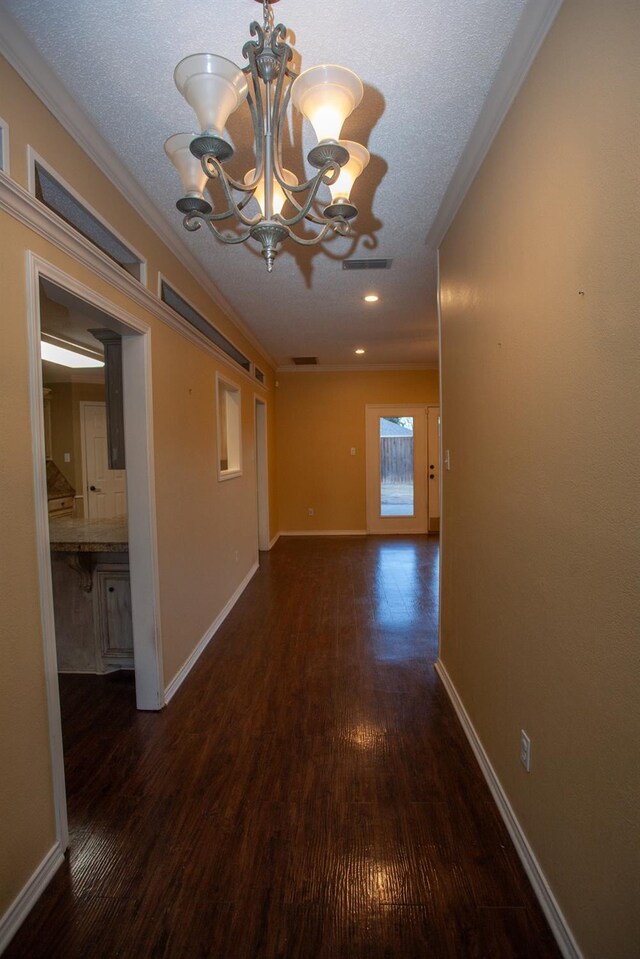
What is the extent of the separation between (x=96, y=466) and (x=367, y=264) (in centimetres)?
510

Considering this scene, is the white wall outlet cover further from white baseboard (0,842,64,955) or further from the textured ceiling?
the textured ceiling

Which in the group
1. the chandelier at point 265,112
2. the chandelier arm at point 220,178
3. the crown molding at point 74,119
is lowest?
the chandelier arm at point 220,178

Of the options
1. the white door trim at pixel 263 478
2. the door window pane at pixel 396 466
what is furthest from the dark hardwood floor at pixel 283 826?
the door window pane at pixel 396 466

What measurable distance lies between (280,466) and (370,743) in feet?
17.4

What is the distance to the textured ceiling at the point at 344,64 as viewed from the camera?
133 centimetres

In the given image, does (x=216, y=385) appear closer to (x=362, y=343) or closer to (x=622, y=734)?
(x=362, y=343)

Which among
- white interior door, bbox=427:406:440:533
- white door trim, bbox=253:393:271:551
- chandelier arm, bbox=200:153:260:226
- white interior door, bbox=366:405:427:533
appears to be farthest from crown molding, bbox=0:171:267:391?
white interior door, bbox=427:406:440:533

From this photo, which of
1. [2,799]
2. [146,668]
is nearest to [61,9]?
[2,799]

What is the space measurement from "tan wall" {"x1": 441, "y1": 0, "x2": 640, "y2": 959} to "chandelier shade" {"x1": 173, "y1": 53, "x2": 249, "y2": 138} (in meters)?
0.87

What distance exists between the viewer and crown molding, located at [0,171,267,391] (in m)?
1.31

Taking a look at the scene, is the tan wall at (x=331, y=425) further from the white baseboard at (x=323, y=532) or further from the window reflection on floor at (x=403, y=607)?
the window reflection on floor at (x=403, y=607)

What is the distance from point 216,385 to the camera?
3.62 meters

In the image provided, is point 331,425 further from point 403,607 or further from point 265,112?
point 265,112

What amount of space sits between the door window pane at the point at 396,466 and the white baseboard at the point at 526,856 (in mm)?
4998
